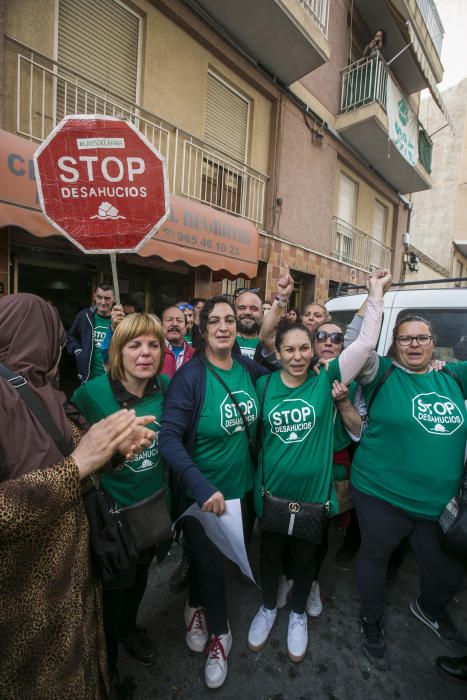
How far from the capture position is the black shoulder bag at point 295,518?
1928 mm

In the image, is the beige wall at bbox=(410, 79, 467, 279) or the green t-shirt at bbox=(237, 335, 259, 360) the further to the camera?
the beige wall at bbox=(410, 79, 467, 279)

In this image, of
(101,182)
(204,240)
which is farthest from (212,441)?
(204,240)

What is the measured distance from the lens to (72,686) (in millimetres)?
1283

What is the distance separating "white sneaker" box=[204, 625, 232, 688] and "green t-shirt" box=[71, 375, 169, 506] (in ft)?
3.06

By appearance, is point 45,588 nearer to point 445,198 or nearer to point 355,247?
point 355,247

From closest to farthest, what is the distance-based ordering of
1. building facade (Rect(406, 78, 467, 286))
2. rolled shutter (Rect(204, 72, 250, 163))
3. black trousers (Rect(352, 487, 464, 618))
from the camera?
black trousers (Rect(352, 487, 464, 618)) < rolled shutter (Rect(204, 72, 250, 163)) < building facade (Rect(406, 78, 467, 286))

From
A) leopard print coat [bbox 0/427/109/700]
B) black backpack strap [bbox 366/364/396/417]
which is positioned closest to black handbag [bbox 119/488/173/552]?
leopard print coat [bbox 0/427/109/700]

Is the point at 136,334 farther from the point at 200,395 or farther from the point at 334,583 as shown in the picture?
the point at 334,583

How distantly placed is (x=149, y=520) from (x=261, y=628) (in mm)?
1059

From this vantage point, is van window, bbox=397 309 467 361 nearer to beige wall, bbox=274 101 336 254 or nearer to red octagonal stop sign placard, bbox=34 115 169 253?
red octagonal stop sign placard, bbox=34 115 169 253

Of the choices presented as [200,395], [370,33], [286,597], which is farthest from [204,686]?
[370,33]

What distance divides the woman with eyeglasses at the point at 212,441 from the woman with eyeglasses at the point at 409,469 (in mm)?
721

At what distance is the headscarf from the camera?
1.10 metres

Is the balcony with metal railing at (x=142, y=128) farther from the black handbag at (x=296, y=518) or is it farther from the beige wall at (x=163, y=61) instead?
the black handbag at (x=296, y=518)
